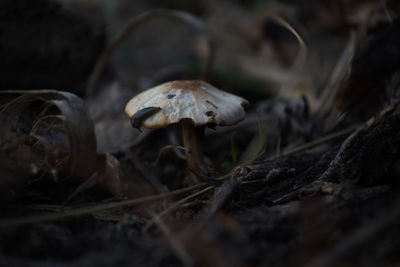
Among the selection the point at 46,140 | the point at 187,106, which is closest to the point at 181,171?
the point at 187,106

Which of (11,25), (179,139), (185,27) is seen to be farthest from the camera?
(185,27)

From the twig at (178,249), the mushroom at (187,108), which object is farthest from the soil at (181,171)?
the mushroom at (187,108)

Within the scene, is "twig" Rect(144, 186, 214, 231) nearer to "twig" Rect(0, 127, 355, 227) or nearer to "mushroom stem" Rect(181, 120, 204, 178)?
"twig" Rect(0, 127, 355, 227)

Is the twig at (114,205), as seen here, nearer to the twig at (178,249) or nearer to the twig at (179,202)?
the twig at (179,202)

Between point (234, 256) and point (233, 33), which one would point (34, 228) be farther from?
point (233, 33)

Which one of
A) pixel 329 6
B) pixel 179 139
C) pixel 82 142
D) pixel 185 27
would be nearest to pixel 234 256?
pixel 82 142
